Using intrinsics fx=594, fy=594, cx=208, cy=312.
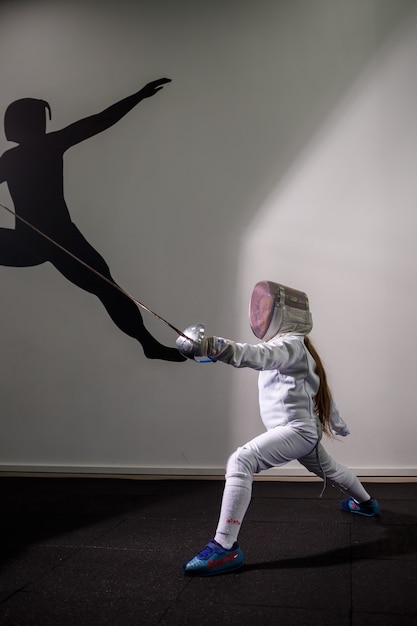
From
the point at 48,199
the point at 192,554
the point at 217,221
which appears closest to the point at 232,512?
the point at 192,554

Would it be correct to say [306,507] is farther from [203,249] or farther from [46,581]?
[203,249]

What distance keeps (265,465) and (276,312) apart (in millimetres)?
558

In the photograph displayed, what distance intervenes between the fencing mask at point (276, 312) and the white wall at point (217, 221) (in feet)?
3.28

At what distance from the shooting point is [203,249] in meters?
3.43

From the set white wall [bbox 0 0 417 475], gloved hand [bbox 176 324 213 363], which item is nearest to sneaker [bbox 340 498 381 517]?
white wall [bbox 0 0 417 475]

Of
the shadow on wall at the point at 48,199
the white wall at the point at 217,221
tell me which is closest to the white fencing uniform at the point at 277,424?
the white wall at the point at 217,221

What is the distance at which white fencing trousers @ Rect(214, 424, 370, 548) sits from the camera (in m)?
1.87

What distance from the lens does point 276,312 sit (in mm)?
2211

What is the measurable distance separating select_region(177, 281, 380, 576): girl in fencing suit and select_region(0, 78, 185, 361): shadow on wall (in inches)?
56.4

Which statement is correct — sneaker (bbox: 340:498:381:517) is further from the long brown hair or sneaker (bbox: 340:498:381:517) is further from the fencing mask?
the fencing mask

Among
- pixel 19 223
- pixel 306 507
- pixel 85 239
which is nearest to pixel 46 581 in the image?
pixel 306 507

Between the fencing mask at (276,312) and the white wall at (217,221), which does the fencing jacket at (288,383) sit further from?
the white wall at (217,221)

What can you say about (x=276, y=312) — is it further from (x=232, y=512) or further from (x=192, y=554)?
(x=192, y=554)

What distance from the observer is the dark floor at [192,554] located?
1533mm
